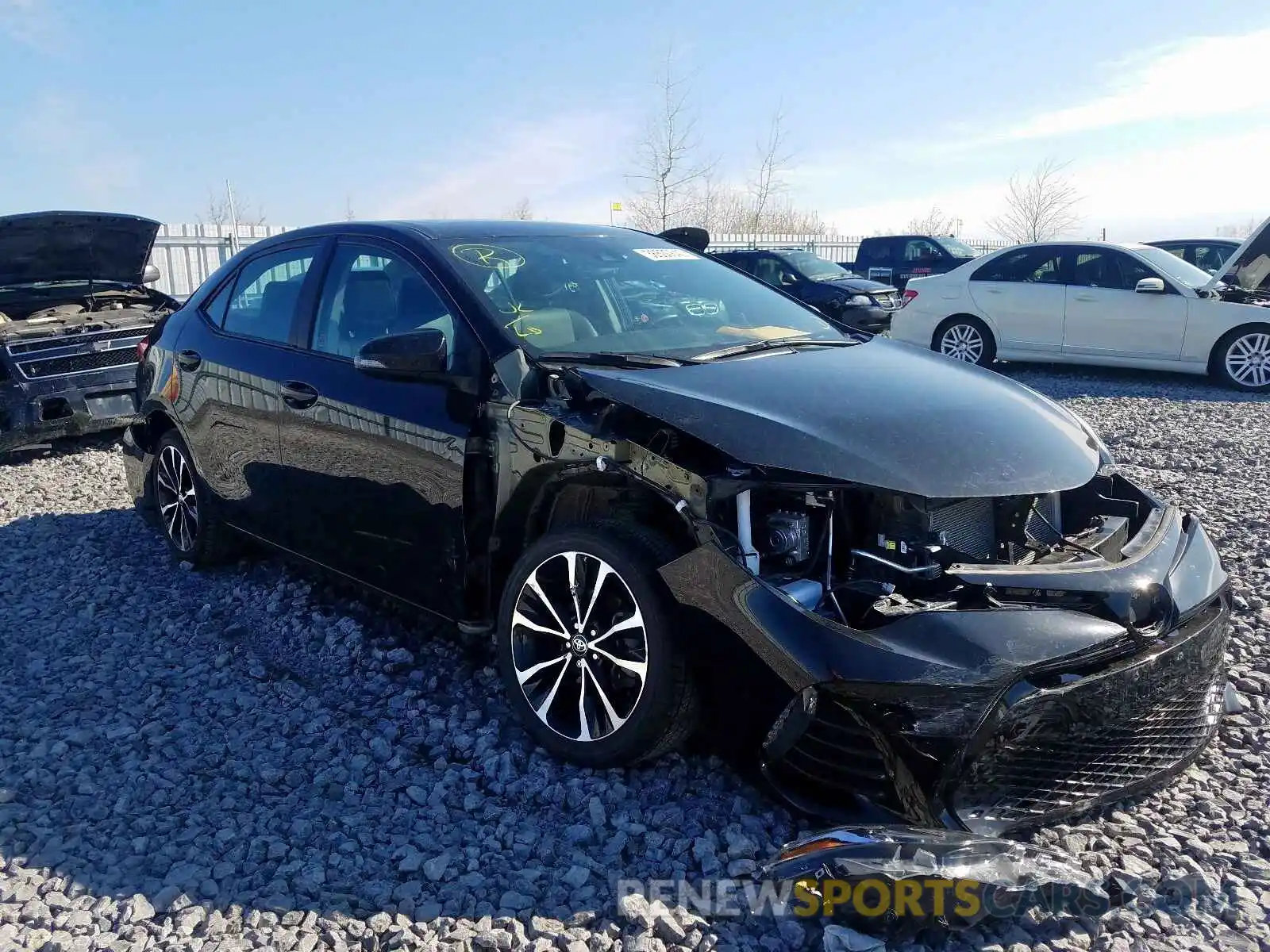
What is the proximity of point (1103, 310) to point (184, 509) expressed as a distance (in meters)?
9.70

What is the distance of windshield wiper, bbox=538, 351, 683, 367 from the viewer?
10.8 feet

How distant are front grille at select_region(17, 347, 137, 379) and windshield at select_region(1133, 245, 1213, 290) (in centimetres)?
1022

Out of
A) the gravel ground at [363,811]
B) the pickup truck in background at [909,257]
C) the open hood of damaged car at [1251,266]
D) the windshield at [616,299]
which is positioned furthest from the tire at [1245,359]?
the pickup truck in background at [909,257]

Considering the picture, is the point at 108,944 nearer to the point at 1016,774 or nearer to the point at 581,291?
the point at 1016,774

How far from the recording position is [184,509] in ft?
16.5

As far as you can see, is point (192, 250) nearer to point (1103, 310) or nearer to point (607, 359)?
point (1103, 310)

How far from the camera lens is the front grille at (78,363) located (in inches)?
288

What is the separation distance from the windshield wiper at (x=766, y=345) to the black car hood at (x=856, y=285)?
11470mm

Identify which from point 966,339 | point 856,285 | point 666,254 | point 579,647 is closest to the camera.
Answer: point 579,647

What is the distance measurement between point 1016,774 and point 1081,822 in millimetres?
448

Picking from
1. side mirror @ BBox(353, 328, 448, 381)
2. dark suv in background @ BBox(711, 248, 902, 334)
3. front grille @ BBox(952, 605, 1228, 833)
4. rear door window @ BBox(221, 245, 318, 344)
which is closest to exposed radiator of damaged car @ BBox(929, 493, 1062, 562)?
front grille @ BBox(952, 605, 1228, 833)

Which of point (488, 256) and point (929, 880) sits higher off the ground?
point (488, 256)

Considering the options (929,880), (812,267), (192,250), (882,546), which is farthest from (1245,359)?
(192,250)

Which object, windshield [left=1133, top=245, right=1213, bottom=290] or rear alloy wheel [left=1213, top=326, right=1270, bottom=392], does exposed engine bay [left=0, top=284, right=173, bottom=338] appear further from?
rear alloy wheel [left=1213, top=326, right=1270, bottom=392]
